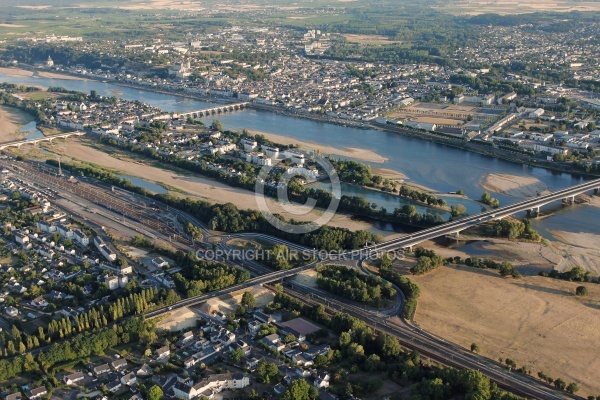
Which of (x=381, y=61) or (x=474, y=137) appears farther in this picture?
(x=381, y=61)

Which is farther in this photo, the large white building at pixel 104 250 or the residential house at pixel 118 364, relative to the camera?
the large white building at pixel 104 250

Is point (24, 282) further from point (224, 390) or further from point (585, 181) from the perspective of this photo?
point (585, 181)

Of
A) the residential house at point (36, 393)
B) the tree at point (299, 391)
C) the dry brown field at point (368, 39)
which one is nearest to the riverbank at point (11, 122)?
the residential house at point (36, 393)

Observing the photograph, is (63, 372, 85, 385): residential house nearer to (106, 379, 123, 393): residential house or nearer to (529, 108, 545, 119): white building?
(106, 379, 123, 393): residential house

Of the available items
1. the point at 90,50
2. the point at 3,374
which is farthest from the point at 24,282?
the point at 90,50

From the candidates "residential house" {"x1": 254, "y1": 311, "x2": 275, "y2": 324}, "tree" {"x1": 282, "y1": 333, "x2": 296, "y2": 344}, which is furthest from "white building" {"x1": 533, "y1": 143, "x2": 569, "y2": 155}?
"tree" {"x1": 282, "y1": 333, "x2": 296, "y2": 344}

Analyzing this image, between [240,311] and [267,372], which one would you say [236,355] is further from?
[240,311]

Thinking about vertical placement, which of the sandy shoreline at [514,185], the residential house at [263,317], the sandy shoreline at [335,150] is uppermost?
the sandy shoreline at [335,150]

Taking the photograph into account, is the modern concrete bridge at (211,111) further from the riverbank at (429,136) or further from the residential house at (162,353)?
the residential house at (162,353)
